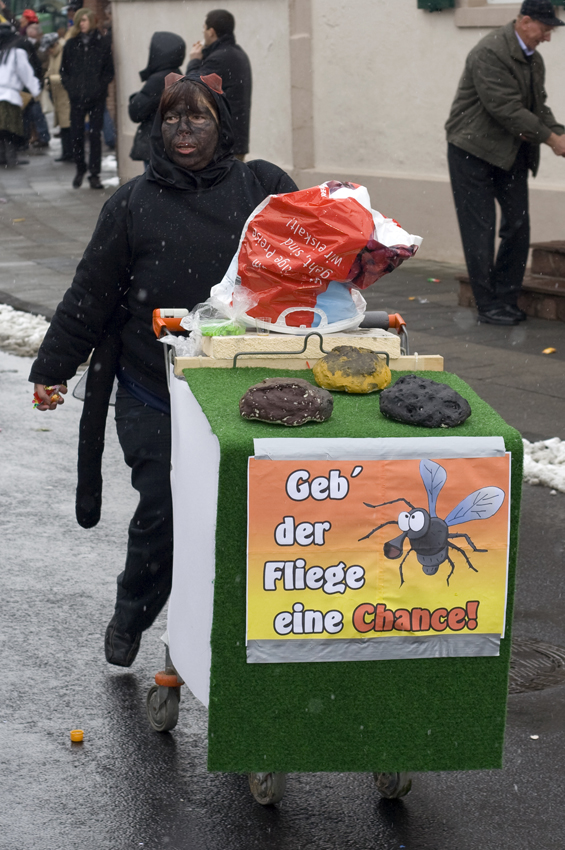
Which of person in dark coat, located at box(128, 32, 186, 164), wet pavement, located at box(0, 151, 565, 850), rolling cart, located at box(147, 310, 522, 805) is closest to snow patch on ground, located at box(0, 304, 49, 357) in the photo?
person in dark coat, located at box(128, 32, 186, 164)

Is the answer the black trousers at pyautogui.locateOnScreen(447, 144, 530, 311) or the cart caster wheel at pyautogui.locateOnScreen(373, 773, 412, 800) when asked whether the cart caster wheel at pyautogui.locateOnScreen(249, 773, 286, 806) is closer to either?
the cart caster wheel at pyautogui.locateOnScreen(373, 773, 412, 800)

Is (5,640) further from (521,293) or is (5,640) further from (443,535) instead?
(521,293)

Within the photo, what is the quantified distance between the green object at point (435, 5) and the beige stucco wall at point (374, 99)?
81mm

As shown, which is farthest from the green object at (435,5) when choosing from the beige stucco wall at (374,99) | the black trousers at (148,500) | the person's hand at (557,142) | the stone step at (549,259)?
the black trousers at (148,500)

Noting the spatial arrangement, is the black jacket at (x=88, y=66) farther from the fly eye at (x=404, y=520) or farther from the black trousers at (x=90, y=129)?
the fly eye at (x=404, y=520)

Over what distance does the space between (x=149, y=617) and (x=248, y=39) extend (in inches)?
507

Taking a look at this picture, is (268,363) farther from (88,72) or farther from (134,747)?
(88,72)

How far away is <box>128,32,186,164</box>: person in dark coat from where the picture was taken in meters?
11.7

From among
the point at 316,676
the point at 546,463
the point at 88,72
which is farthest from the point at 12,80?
the point at 316,676

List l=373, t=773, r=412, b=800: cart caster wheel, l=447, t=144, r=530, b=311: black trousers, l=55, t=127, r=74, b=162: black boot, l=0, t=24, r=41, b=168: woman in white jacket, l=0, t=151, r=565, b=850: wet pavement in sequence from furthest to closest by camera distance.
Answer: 1. l=55, t=127, r=74, b=162: black boot
2. l=0, t=24, r=41, b=168: woman in white jacket
3. l=447, t=144, r=530, b=311: black trousers
4. l=373, t=773, r=412, b=800: cart caster wheel
5. l=0, t=151, r=565, b=850: wet pavement

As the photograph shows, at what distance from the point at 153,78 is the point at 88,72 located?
7.08m

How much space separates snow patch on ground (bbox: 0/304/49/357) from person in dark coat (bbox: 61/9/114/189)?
8610mm

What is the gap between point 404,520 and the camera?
9.66 feet

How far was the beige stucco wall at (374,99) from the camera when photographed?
12.4 m
